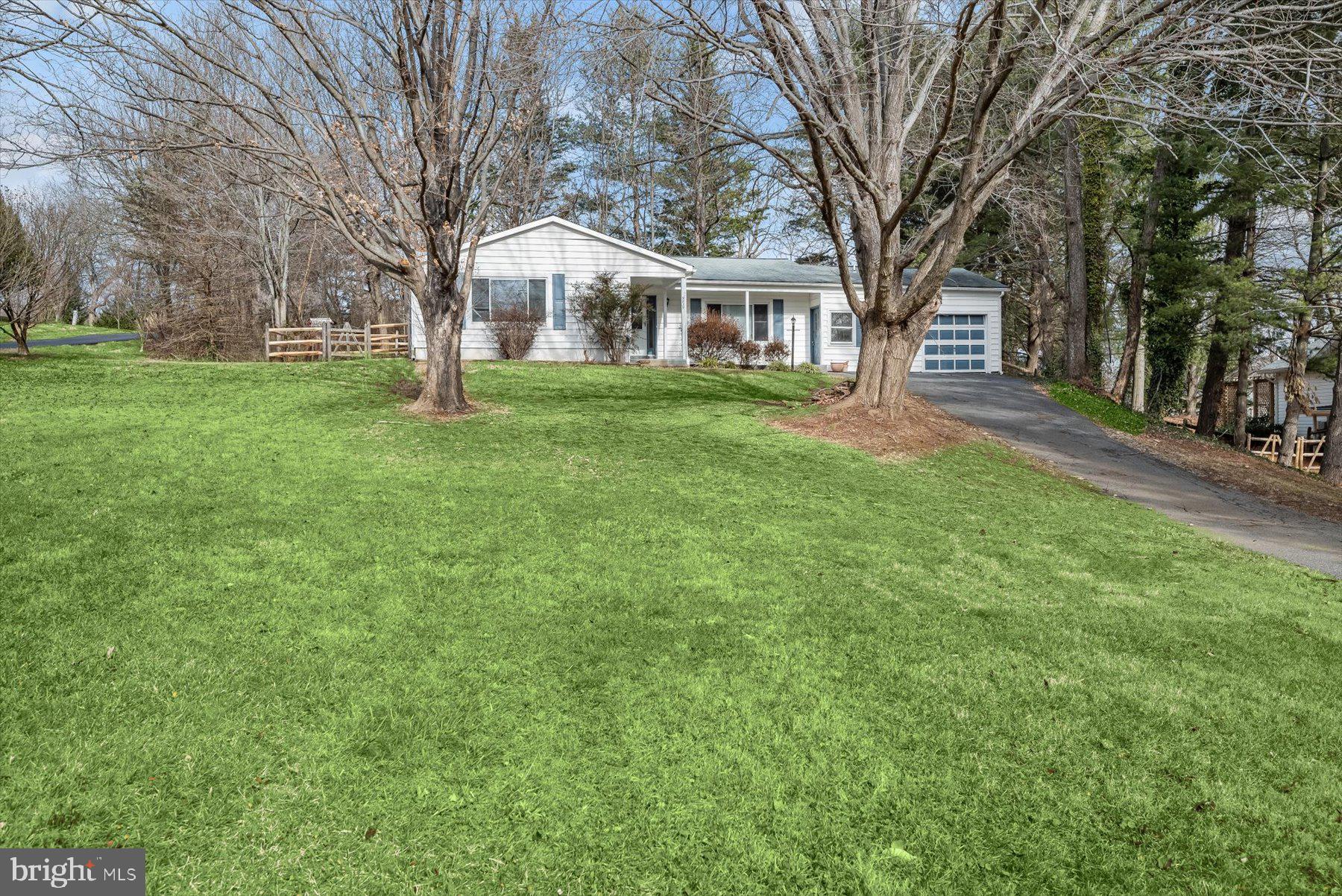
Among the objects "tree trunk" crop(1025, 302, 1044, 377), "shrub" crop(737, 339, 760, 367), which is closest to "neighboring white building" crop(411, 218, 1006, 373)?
"shrub" crop(737, 339, 760, 367)

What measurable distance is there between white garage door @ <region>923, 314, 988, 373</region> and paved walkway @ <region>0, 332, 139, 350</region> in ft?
96.2

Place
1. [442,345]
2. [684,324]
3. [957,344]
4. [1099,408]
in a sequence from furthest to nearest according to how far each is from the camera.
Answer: [957,344], [684,324], [1099,408], [442,345]

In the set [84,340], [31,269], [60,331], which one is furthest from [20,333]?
[60,331]

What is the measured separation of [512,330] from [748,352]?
7194mm

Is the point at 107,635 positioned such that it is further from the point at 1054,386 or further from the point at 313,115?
the point at 1054,386

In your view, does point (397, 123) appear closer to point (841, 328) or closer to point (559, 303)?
point (559, 303)

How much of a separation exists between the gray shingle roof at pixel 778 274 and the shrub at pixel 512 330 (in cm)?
543

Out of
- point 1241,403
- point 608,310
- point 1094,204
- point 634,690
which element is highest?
point 1094,204

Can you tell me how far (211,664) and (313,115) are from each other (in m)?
9.58

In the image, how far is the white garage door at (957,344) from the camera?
26.1 m

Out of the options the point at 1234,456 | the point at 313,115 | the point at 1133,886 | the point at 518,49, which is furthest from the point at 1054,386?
the point at 1133,886

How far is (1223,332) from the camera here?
17438mm

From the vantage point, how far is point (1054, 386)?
20031 mm

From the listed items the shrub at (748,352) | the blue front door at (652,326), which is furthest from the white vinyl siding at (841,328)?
the blue front door at (652,326)
